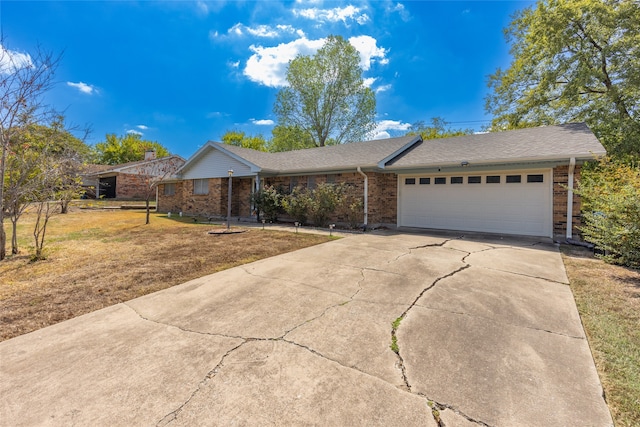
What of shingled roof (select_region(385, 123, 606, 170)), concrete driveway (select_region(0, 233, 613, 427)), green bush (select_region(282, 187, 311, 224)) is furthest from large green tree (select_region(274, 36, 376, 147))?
concrete driveway (select_region(0, 233, 613, 427))

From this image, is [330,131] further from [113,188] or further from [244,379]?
[244,379]

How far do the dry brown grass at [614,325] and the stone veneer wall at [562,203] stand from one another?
3.19 m

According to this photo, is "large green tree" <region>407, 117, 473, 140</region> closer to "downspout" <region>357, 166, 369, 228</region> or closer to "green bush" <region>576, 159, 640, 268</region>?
"downspout" <region>357, 166, 369, 228</region>

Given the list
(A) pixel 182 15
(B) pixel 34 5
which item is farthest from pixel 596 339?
(A) pixel 182 15

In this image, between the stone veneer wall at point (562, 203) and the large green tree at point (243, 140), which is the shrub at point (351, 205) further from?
the large green tree at point (243, 140)

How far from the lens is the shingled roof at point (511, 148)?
8195 mm

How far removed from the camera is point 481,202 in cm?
995

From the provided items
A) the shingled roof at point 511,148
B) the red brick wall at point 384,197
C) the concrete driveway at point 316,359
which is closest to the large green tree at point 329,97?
the shingled roof at point 511,148

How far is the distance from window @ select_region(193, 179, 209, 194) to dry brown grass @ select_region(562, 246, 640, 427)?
54.3 ft

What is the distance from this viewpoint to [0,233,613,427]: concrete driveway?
6.17ft

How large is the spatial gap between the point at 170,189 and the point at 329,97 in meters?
16.9

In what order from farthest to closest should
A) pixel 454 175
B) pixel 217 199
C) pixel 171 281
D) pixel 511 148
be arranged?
pixel 217 199 < pixel 454 175 < pixel 511 148 < pixel 171 281

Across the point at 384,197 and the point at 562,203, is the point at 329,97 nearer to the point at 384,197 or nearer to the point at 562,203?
the point at 384,197

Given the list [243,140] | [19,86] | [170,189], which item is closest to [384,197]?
[19,86]
